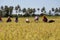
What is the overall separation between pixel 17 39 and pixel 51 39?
1.22 m

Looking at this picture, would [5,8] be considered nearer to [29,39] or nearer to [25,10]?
[25,10]

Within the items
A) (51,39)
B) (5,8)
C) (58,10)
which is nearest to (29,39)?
(51,39)

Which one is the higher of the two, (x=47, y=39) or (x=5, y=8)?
(x=47, y=39)

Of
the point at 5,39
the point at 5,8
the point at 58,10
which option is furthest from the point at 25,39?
the point at 58,10

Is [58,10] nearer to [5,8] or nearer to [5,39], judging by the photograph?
[5,8]

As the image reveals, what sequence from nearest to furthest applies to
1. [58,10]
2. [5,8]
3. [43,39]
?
[43,39] < [5,8] < [58,10]

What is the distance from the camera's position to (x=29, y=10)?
405ft

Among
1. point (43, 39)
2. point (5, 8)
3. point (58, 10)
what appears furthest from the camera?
point (58, 10)

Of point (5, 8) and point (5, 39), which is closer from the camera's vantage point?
point (5, 39)

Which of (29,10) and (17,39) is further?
(29,10)

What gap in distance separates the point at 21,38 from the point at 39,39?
776 mm

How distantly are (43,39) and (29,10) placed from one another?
378 ft

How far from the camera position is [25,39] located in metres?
8.35

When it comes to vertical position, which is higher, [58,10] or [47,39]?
[47,39]
